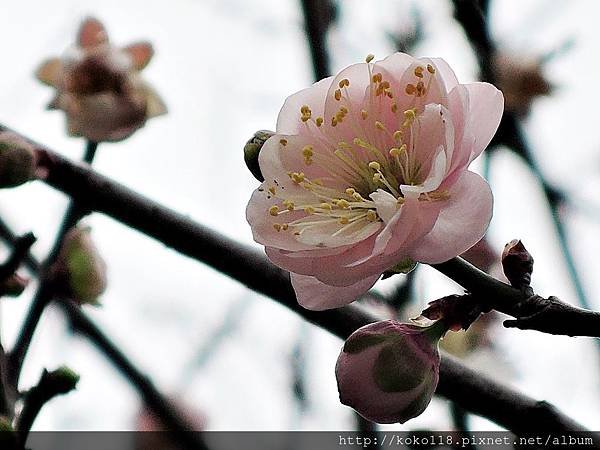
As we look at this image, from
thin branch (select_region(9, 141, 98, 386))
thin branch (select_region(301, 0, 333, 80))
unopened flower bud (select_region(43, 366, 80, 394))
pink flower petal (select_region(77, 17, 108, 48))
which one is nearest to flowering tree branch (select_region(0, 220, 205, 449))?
thin branch (select_region(9, 141, 98, 386))

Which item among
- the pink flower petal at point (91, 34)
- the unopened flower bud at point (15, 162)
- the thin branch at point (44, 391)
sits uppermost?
the unopened flower bud at point (15, 162)

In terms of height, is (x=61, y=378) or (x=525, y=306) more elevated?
(x=525, y=306)

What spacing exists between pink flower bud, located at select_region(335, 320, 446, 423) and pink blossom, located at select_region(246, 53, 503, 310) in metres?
0.04

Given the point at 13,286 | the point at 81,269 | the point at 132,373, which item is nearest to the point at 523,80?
the point at 132,373

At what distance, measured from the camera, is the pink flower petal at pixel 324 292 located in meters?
0.54

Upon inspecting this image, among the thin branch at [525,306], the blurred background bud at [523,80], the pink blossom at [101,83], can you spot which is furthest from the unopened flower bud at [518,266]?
the blurred background bud at [523,80]

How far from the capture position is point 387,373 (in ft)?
1.85

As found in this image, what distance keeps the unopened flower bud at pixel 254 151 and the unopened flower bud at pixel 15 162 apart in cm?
27

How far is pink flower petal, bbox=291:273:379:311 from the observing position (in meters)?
0.54

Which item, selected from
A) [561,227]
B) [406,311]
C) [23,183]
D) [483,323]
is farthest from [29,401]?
[483,323]

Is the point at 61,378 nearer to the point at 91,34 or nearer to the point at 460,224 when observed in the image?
the point at 460,224

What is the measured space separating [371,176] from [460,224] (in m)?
0.16

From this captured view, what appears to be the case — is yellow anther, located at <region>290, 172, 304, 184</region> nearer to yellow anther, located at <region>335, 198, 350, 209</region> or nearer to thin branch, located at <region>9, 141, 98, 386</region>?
yellow anther, located at <region>335, 198, 350, 209</region>

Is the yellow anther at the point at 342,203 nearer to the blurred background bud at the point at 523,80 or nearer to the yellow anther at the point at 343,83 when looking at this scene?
the yellow anther at the point at 343,83
